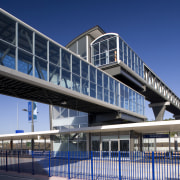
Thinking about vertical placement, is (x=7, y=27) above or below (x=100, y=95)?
above

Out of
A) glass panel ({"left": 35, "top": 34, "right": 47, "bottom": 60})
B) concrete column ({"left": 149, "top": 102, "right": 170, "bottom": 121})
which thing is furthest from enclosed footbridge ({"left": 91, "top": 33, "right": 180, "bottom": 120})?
concrete column ({"left": 149, "top": 102, "right": 170, "bottom": 121})

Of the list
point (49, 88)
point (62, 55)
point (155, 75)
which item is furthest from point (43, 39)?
point (155, 75)

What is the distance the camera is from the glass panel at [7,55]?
38.8 ft

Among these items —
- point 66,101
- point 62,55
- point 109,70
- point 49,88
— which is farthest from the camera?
point 109,70

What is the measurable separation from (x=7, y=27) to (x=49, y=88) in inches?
178

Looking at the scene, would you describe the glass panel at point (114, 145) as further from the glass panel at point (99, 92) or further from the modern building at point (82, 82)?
the glass panel at point (99, 92)

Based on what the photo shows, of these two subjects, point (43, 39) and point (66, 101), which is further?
point (66, 101)

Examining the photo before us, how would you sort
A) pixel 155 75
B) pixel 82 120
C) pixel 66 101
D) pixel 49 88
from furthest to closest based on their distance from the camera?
pixel 155 75
pixel 82 120
pixel 66 101
pixel 49 88

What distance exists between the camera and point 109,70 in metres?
27.5

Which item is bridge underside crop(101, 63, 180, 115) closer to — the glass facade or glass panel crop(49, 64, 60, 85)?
the glass facade

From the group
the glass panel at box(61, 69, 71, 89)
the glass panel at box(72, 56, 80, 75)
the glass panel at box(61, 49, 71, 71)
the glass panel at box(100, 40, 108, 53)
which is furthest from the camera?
the glass panel at box(100, 40, 108, 53)

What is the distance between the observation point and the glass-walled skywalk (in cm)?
1246

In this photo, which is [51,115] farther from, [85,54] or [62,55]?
[62,55]

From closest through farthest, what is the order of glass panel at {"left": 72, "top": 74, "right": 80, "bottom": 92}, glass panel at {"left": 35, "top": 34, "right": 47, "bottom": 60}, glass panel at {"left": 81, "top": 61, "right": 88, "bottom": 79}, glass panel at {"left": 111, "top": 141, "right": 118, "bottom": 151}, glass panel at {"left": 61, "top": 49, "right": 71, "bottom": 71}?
glass panel at {"left": 35, "top": 34, "right": 47, "bottom": 60}, glass panel at {"left": 61, "top": 49, "right": 71, "bottom": 71}, glass panel at {"left": 72, "top": 74, "right": 80, "bottom": 92}, glass panel at {"left": 81, "top": 61, "right": 88, "bottom": 79}, glass panel at {"left": 111, "top": 141, "right": 118, "bottom": 151}
